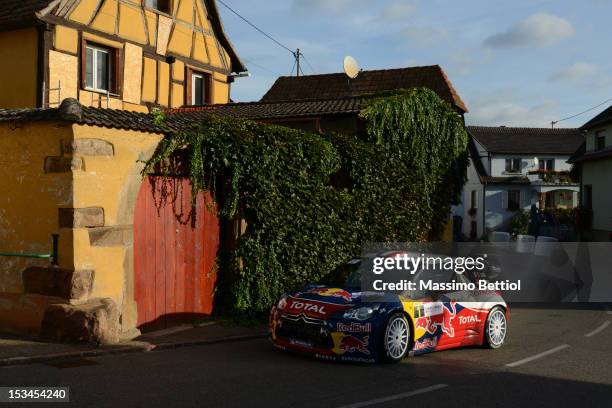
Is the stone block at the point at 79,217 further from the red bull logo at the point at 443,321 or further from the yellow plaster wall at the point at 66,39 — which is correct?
the yellow plaster wall at the point at 66,39

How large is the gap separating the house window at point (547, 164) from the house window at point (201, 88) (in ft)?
136

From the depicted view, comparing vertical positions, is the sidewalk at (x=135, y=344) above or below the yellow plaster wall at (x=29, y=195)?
below

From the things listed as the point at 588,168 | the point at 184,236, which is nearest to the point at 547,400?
the point at 184,236

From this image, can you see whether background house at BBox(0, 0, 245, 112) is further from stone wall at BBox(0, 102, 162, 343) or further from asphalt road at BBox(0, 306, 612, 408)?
asphalt road at BBox(0, 306, 612, 408)

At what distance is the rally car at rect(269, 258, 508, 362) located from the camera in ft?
28.2

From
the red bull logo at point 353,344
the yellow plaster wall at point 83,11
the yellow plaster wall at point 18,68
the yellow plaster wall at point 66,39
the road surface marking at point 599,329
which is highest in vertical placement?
the yellow plaster wall at point 83,11

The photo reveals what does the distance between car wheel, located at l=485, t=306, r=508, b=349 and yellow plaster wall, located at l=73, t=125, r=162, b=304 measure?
5.80 metres

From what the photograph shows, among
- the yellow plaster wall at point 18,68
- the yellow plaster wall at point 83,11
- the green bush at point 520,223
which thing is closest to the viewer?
the yellow plaster wall at point 18,68

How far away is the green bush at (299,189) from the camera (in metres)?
11.7

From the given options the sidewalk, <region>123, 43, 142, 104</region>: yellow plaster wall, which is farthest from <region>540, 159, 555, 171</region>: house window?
the sidewalk

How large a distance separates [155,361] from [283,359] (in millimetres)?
1708

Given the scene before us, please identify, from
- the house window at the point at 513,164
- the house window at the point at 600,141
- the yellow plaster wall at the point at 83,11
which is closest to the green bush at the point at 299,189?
the yellow plaster wall at the point at 83,11

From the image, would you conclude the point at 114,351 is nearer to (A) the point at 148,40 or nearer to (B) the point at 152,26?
(A) the point at 148,40

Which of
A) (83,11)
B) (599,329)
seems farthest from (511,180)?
(599,329)
